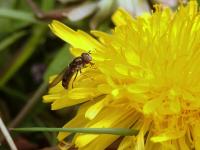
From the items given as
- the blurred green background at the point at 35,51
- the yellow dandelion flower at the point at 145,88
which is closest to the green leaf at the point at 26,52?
the blurred green background at the point at 35,51

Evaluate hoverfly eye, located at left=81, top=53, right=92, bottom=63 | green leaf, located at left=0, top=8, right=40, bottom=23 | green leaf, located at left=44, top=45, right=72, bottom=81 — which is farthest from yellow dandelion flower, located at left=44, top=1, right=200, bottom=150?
green leaf, located at left=0, top=8, right=40, bottom=23

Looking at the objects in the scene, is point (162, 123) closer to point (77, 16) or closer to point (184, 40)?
point (184, 40)

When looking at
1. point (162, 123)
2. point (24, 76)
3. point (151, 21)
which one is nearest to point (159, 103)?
point (162, 123)

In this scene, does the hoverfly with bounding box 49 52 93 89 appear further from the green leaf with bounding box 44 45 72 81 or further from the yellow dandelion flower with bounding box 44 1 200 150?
the green leaf with bounding box 44 45 72 81

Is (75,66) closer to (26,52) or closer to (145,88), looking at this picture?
(145,88)

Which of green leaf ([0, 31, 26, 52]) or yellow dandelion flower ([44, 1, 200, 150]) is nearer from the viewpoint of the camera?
yellow dandelion flower ([44, 1, 200, 150])

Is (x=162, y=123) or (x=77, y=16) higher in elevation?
Answer: (x=77, y=16)
